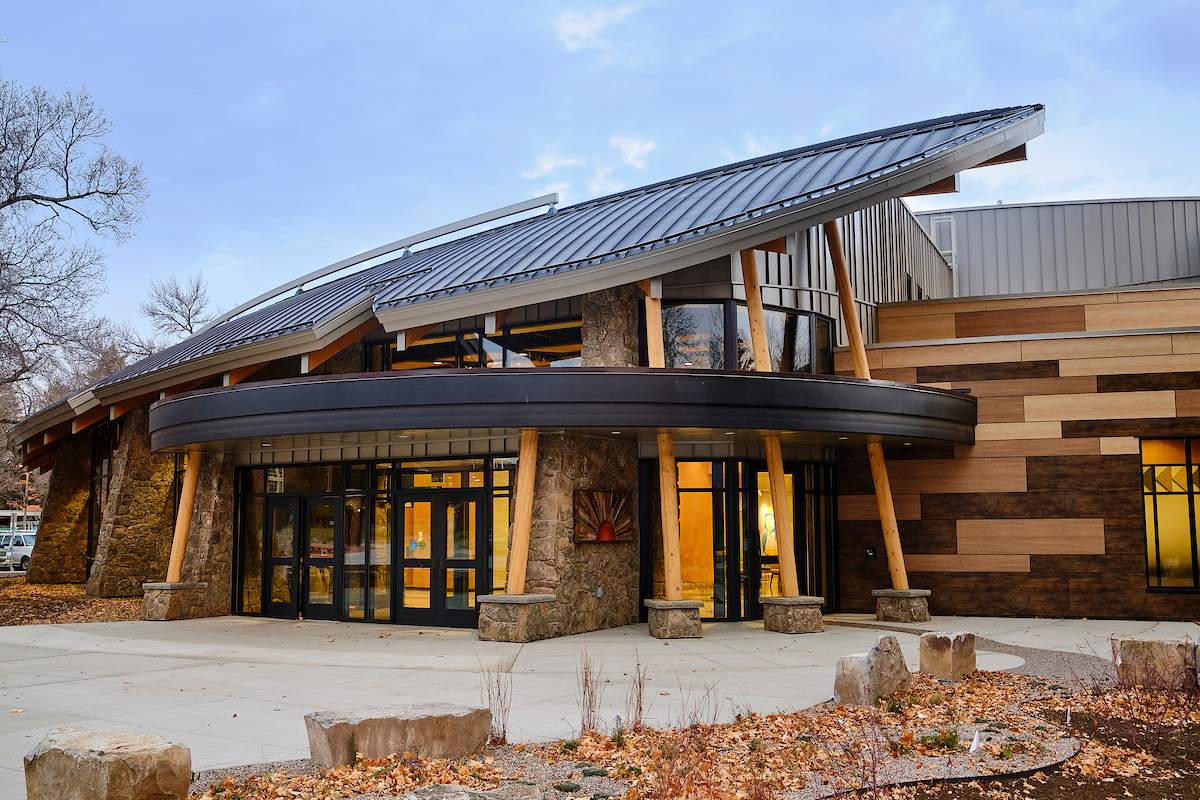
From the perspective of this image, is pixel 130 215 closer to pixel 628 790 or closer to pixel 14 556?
pixel 14 556

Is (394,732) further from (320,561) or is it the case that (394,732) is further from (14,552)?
(14,552)

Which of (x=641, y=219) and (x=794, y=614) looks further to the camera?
(x=641, y=219)

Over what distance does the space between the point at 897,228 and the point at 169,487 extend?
18155 millimetres

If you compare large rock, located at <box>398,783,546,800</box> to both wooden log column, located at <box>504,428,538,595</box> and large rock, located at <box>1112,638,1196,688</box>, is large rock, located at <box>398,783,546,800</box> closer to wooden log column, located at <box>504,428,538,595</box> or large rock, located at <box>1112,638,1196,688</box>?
large rock, located at <box>1112,638,1196,688</box>

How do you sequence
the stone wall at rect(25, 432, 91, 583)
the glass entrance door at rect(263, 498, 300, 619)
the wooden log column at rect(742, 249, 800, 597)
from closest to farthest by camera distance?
the wooden log column at rect(742, 249, 800, 597)
the glass entrance door at rect(263, 498, 300, 619)
the stone wall at rect(25, 432, 91, 583)

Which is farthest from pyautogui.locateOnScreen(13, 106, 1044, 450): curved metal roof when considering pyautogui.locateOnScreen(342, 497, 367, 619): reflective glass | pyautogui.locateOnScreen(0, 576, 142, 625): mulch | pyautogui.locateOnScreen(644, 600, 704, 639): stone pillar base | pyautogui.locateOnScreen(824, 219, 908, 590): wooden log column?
pyautogui.locateOnScreen(644, 600, 704, 639): stone pillar base

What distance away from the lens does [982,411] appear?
17375mm

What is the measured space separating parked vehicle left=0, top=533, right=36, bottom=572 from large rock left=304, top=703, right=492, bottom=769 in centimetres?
3567

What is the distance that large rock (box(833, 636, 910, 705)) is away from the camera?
868cm

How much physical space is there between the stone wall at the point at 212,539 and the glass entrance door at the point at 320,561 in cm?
177

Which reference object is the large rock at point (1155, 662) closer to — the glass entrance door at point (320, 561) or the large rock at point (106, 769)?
the large rock at point (106, 769)

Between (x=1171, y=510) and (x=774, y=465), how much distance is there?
7148mm

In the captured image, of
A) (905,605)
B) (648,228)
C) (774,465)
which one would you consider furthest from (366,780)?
(905,605)

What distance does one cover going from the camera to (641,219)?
A: 16.9m
